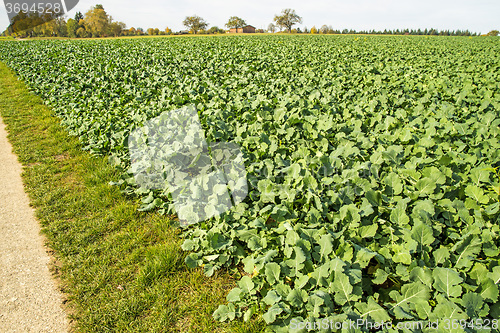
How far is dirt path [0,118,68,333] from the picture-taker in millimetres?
2400

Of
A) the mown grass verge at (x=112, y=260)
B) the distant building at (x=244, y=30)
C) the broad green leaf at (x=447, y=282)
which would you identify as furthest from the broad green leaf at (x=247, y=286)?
the distant building at (x=244, y=30)

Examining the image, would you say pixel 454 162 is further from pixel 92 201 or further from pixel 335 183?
pixel 92 201

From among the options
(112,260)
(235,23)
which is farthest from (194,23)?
(112,260)

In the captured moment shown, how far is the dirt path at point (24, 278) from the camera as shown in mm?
2400

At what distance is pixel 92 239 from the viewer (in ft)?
11.0

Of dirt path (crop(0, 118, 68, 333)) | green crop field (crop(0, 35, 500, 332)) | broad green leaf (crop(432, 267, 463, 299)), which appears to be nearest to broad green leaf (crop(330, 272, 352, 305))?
green crop field (crop(0, 35, 500, 332))

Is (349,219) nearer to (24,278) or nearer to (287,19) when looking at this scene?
(24,278)

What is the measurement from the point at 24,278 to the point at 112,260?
87cm

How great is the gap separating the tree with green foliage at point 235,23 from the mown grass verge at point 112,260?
116977 mm

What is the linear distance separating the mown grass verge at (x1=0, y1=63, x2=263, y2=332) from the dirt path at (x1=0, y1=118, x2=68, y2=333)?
0.12 meters

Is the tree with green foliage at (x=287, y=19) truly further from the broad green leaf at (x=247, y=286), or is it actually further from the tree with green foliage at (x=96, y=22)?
the broad green leaf at (x=247, y=286)

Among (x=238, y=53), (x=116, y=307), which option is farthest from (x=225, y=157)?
(x=238, y=53)

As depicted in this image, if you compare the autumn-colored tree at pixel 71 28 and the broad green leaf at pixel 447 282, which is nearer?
the broad green leaf at pixel 447 282

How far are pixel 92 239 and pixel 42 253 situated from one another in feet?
1.75
